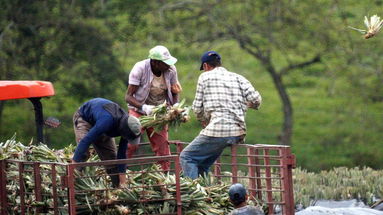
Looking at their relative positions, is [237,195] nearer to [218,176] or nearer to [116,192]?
[116,192]

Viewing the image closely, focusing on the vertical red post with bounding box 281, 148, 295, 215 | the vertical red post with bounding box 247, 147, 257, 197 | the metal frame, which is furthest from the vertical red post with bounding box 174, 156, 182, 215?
the vertical red post with bounding box 281, 148, 295, 215

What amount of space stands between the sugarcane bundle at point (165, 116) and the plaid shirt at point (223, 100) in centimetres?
31

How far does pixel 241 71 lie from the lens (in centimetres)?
2375

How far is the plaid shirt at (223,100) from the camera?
954cm

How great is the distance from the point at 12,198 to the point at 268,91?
63.0 ft

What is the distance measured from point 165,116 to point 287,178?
1302mm

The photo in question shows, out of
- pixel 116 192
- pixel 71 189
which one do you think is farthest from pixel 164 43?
pixel 71 189

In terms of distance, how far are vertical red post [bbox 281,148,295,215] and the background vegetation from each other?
12.3m

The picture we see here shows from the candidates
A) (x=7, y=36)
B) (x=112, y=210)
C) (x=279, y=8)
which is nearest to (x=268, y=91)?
(x=279, y=8)

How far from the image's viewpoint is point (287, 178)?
891 centimetres

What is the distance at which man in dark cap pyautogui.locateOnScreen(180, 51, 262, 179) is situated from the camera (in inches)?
376

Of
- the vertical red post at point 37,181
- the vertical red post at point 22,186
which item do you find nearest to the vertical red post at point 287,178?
the vertical red post at point 37,181

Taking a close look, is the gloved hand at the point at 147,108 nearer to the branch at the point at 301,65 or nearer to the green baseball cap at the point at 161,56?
the green baseball cap at the point at 161,56

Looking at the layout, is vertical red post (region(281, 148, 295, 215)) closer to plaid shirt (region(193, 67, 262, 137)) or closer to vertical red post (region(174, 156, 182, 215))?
plaid shirt (region(193, 67, 262, 137))
